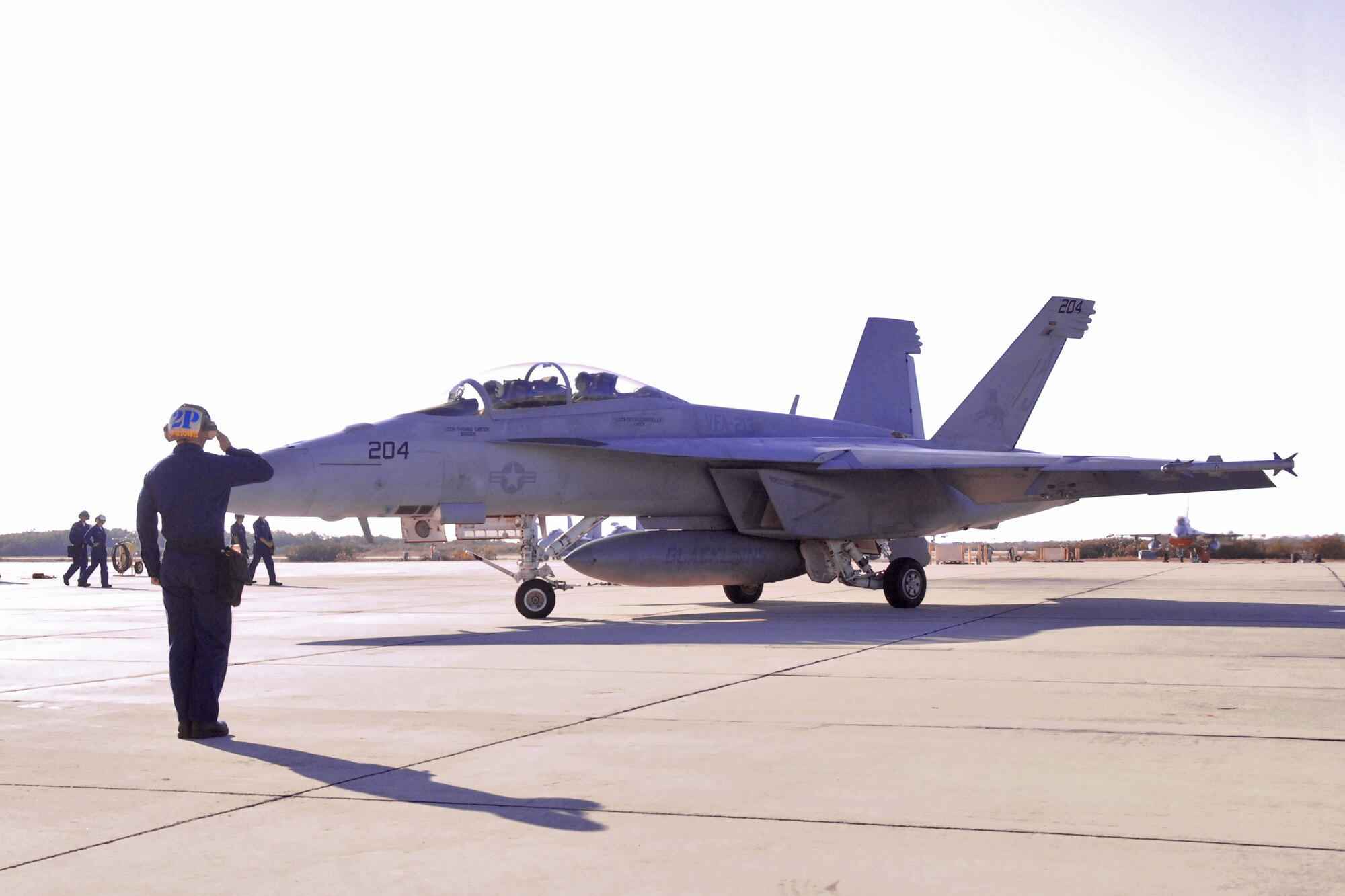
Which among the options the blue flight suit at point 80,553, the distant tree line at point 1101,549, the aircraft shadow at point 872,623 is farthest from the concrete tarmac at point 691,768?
the distant tree line at point 1101,549

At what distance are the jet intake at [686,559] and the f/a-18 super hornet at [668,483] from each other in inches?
0.9

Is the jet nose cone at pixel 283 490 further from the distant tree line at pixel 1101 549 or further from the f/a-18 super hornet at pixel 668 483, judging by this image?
the distant tree line at pixel 1101 549

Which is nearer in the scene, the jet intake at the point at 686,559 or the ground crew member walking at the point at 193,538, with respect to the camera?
the ground crew member walking at the point at 193,538

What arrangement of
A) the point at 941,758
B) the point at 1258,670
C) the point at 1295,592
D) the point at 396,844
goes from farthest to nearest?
the point at 1295,592, the point at 1258,670, the point at 941,758, the point at 396,844

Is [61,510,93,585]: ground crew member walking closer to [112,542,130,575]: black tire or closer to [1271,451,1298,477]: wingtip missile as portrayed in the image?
[112,542,130,575]: black tire

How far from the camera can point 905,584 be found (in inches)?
593

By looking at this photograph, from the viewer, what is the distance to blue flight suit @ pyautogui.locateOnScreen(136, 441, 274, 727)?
228 inches

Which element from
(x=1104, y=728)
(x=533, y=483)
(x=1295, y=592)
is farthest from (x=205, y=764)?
(x=1295, y=592)

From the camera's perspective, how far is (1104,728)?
5.55 meters

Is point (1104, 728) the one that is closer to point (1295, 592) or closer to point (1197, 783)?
point (1197, 783)

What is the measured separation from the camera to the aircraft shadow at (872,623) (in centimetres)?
1030

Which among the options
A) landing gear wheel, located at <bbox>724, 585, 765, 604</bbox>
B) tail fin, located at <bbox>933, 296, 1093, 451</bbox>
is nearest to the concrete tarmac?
landing gear wheel, located at <bbox>724, 585, 765, 604</bbox>

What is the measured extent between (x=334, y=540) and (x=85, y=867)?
2840 inches

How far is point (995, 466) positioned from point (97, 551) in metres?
18.6
